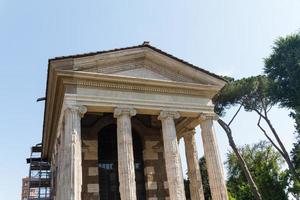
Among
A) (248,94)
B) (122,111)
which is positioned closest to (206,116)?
(122,111)

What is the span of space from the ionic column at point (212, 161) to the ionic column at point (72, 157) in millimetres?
5878

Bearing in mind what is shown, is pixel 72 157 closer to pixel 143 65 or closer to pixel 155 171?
pixel 143 65

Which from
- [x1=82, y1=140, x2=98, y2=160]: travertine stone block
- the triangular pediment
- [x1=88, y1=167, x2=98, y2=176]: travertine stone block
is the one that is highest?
the triangular pediment

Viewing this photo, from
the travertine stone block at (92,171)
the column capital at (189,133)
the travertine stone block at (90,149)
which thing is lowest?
the travertine stone block at (92,171)

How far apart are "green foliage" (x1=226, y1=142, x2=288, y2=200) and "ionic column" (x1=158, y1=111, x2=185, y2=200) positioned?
17.7 m

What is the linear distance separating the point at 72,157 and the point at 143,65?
5.78 meters

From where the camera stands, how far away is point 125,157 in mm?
12578

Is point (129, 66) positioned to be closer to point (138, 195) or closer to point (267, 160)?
point (138, 195)

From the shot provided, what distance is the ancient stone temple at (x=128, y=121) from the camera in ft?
41.1

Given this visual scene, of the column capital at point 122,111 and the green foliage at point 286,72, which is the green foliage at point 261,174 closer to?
the green foliage at point 286,72

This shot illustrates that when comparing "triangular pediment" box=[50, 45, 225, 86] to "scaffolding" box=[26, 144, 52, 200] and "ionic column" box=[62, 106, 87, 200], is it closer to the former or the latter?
"ionic column" box=[62, 106, 87, 200]

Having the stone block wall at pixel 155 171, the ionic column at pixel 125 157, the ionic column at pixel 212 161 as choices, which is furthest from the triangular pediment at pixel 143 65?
the stone block wall at pixel 155 171

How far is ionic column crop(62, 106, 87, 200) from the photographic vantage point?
1121 cm

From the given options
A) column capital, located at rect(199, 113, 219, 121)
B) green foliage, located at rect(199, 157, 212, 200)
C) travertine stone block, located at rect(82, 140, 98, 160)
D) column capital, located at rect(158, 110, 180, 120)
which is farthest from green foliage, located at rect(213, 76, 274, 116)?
travertine stone block, located at rect(82, 140, 98, 160)
